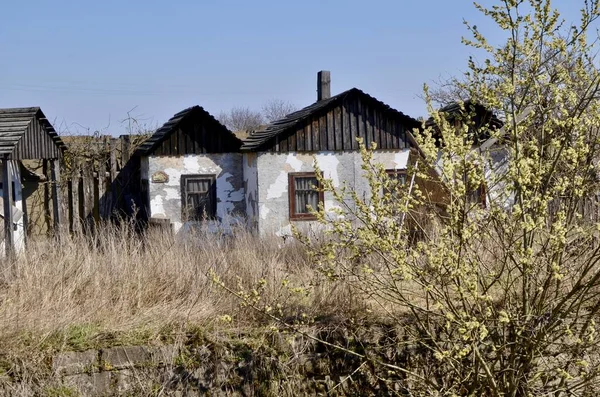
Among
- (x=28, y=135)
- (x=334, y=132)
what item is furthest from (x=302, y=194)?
(x=28, y=135)

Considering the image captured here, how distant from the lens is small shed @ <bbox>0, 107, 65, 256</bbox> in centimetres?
1265

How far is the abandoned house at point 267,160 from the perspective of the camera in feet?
55.1

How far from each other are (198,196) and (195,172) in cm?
52

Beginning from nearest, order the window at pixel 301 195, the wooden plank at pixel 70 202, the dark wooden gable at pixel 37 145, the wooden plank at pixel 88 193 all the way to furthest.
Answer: the dark wooden gable at pixel 37 145 → the window at pixel 301 195 → the wooden plank at pixel 88 193 → the wooden plank at pixel 70 202

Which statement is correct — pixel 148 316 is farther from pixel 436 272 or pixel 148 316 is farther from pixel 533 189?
pixel 533 189

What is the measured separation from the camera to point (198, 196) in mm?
17281

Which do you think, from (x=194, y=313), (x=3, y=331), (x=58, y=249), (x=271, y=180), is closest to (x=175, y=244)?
(x=58, y=249)

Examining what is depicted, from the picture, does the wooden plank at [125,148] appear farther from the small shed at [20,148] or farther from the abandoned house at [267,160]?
the small shed at [20,148]

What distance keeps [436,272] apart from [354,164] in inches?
446

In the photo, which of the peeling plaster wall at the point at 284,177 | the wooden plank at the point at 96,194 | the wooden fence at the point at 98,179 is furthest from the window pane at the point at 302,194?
the wooden plank at the point at 96,194

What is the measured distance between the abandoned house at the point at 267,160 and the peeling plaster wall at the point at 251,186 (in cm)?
2

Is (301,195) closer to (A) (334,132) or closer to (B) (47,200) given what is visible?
(A) (334,132)

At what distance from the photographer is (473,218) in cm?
641

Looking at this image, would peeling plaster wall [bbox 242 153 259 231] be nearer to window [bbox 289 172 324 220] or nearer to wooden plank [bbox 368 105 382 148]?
window [bbox 289 172 324 220]
